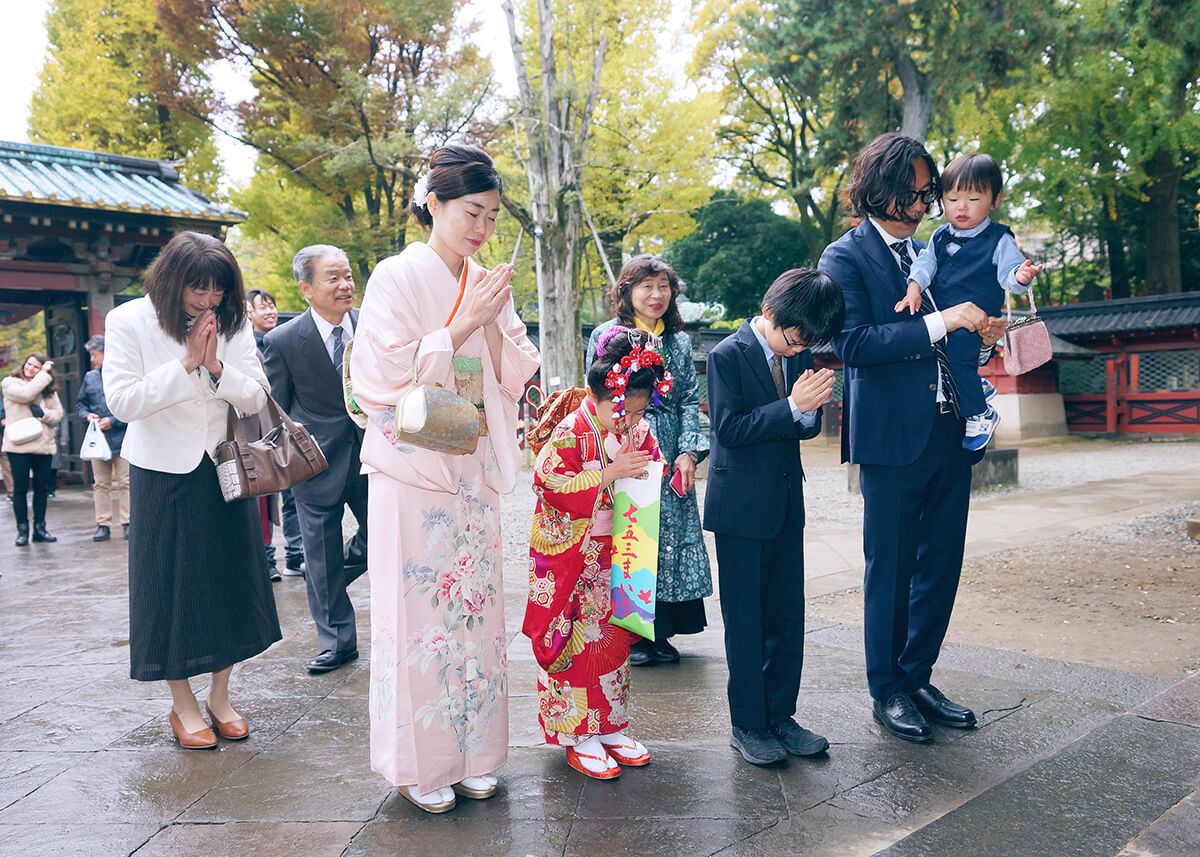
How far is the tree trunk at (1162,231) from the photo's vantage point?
21703mm

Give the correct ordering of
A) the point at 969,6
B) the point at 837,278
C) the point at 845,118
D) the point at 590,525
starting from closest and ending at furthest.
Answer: the point at 590,525, the point at 837,278, the point at 969,6, the point at 845,118

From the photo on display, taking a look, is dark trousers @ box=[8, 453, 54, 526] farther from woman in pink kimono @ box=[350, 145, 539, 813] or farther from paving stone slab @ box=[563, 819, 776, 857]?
paving stone slab @ box=[563, 819, 776, 857]

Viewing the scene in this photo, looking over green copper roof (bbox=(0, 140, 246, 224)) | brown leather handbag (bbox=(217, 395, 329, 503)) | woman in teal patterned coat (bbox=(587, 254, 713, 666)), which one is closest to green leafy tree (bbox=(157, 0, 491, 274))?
green copper roof (bbox=(0, 140, 246, 224))

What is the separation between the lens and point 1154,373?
68.0ft

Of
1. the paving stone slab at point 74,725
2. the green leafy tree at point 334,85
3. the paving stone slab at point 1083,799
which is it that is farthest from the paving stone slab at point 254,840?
the green leafy tree at point 334,85

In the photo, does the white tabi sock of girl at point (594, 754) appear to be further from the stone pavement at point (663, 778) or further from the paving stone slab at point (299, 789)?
the paving stone slab at point (299, 789)

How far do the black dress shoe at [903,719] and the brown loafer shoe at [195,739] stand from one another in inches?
99.5

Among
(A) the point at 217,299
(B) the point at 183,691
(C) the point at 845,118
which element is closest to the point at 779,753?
(B) the point at 183,691

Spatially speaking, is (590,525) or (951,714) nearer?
(590,525)

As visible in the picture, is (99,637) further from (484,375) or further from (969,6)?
(969,6)

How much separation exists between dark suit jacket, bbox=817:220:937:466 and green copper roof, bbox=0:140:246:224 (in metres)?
11.1

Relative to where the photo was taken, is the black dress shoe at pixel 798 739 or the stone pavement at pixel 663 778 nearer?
the stone pavement at pixel 663 778

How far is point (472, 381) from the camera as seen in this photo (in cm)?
284

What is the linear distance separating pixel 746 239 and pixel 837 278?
2239 centimetres
